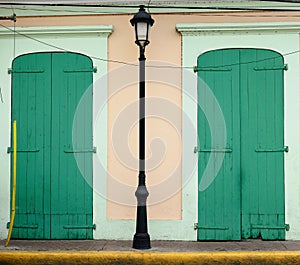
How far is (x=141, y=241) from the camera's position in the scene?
8.23 metres

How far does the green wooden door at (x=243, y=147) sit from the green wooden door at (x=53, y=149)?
179 cm

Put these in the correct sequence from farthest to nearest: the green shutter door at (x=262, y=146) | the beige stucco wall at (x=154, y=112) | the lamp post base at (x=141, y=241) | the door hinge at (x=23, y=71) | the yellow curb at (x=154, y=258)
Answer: the door hinge at (x=23, y=71) < the beige stucco wall at (x=154, y=112) < the green shutter door at (x=262, y=146) < the lamp post base at (x=141, y=241) < the yellow curb at (x=154, y=258)

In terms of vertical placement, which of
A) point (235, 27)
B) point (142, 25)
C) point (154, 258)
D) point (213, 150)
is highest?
point (235, 27)

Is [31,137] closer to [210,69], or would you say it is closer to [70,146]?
[70,146]

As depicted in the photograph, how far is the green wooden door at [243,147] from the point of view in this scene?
28.6ft

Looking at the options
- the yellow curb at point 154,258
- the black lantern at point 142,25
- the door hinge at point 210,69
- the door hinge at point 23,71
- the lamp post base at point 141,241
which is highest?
the black lantern at point 142,25

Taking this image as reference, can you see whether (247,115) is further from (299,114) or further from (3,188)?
(3,188)

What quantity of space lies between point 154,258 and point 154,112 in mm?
2264

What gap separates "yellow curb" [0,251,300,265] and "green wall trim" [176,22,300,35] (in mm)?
3338

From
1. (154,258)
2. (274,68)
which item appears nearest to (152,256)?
(154,258)

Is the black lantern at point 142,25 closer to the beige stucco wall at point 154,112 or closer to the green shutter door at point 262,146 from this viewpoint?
the beige stucco wall at point 154,112

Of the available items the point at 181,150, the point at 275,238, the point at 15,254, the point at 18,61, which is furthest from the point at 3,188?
the point at 275,238

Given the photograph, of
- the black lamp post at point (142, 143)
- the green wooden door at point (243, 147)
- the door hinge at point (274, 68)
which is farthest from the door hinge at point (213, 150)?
the door hinge at point (274, 68)

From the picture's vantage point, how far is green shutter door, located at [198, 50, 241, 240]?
28.7 feet
